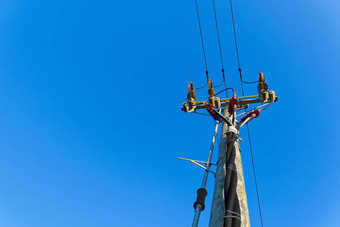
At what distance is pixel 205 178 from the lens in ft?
20.6

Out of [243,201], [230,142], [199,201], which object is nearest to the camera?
[243,201]

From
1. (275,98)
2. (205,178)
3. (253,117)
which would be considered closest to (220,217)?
(205,178)

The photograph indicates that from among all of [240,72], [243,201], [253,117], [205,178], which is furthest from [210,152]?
[240,72]

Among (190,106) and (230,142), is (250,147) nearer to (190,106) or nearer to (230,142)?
(190,106)

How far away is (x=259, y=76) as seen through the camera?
9180mm

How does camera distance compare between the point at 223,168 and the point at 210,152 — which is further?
the point at 210,152

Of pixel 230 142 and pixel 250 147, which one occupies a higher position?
pixel 250 147

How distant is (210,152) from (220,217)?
3.45m

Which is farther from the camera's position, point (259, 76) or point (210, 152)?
point (259, 76)

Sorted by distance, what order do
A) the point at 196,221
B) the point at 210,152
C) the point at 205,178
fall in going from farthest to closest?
the point at 210,152 → the point at 205,178 → the point at 196,221

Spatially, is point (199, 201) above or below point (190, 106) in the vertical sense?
below

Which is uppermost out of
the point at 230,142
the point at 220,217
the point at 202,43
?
the point at 202,43

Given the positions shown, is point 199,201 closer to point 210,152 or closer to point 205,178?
point 205,178

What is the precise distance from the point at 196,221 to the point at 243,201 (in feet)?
5.31
